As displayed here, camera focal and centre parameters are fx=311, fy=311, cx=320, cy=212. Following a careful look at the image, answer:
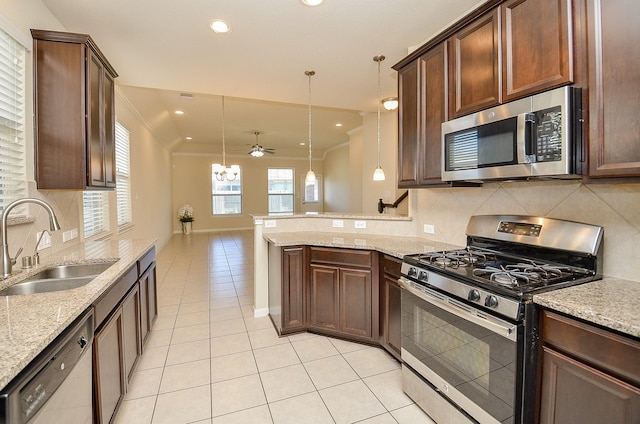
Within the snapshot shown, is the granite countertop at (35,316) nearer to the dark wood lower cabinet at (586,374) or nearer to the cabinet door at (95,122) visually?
the cabinet door at (95,122)

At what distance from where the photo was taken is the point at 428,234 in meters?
2.89

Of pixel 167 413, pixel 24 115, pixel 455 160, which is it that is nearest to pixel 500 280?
pixel 455 160

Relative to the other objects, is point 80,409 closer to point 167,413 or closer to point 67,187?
point 167,413

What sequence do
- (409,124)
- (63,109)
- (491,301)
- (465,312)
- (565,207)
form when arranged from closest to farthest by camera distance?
1. (491,301)
2. (465,312)
3. (565,207)
4. (63,109)
5. (409,124)

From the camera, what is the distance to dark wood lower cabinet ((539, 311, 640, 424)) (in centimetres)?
105

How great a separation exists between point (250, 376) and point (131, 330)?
90cm

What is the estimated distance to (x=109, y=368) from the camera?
1689 millimetres

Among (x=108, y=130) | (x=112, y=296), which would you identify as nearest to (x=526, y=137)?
(x=112, y=296)

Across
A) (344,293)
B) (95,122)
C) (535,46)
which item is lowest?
(344,293)

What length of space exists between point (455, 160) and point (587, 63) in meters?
0.83

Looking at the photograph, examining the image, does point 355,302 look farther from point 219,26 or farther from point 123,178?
point 123,178

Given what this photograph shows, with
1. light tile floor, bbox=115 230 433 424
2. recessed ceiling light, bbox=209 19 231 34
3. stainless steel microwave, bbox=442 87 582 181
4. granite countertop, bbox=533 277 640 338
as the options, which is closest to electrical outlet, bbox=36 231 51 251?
light tile floor, bbox=115 230 433 424

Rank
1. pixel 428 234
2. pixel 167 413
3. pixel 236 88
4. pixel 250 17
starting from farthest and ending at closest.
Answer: pixel 236 88 → pixel 428 234 → pixel 250 17 → pixel 167 413

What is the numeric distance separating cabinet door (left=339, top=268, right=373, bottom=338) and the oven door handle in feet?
2.22
